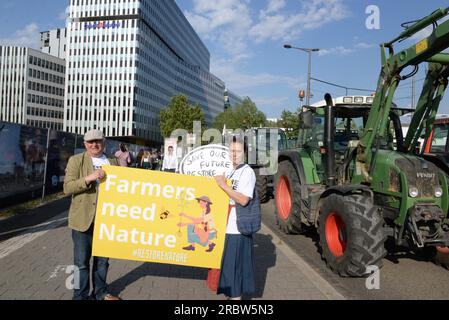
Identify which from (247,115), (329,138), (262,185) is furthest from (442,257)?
(247,115)

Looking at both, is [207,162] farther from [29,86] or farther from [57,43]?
[57,43]

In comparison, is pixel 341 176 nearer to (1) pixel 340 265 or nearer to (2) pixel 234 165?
(1) pixel 340 265

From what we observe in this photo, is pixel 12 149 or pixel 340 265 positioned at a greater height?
pixel 12 149

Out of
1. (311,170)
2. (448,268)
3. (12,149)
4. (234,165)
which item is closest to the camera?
(234,165)

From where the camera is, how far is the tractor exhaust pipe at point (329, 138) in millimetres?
6496

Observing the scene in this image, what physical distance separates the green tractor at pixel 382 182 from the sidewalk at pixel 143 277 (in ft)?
2.29

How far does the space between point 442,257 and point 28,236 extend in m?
6.86

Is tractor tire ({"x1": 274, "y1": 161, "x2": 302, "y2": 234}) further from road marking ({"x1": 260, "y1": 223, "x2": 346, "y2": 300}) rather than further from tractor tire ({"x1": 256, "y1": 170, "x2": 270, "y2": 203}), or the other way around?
tractor tire ({"x1": 256, "y1": 170, "x2": 270, "y2": 203})

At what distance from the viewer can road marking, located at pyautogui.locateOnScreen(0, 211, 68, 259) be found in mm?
6203

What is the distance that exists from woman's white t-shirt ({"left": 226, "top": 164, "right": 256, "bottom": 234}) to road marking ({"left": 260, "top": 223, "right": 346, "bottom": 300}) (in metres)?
1.59

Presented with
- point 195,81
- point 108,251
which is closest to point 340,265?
point 108,251

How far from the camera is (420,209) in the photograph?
209 inches

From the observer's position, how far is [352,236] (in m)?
5.22
